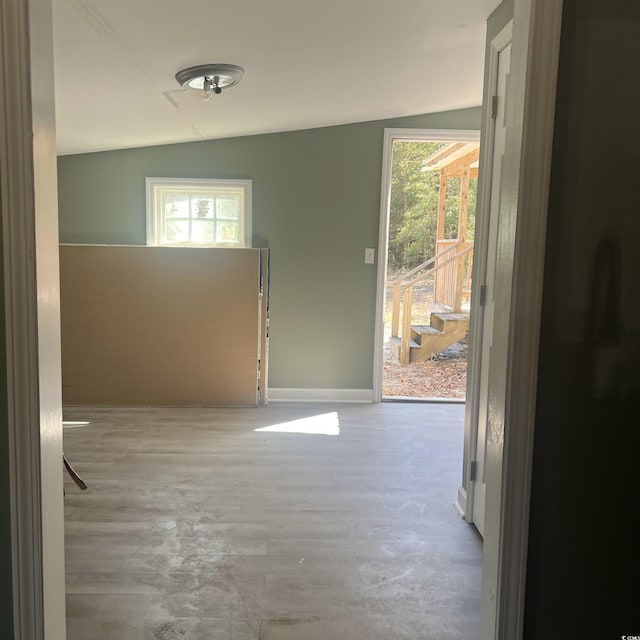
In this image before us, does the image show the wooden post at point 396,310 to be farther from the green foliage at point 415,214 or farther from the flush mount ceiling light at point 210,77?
the flush mount ceiling light at point 210,77

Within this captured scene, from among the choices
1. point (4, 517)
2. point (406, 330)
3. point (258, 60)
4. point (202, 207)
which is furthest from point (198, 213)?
point (4, 517)

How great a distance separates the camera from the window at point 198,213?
14.5ft

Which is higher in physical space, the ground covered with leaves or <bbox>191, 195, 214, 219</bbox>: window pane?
<bbox>191, 195, 214, 219</bbox>: window pane

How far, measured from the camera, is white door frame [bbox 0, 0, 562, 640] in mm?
1042

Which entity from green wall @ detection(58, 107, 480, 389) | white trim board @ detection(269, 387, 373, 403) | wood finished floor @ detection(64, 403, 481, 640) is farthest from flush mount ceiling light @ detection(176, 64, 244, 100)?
white trim board @ detection(269, 387, 373, 403)

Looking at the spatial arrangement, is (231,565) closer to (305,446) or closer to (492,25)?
(305,446)

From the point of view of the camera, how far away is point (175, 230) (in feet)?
14.8

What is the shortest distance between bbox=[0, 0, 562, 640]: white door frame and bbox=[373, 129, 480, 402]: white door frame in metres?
3.24

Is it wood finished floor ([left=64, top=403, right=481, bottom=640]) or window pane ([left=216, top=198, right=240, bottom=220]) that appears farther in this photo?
window pane ([left=216, top=198, right=240, bottom=220])

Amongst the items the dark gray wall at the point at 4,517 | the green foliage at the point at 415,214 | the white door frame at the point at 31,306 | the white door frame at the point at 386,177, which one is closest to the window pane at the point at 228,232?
the white door frame at the point at 386,177

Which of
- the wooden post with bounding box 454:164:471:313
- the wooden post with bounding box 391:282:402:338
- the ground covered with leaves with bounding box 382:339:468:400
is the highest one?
the wooden post with bounding box 454:164:471:313

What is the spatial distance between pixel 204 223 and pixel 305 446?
214cm

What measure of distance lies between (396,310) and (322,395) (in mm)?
2682

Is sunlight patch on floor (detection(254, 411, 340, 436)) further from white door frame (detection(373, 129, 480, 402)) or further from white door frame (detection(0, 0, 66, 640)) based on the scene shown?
white door frame (detection(0, 0, 66, 640))
